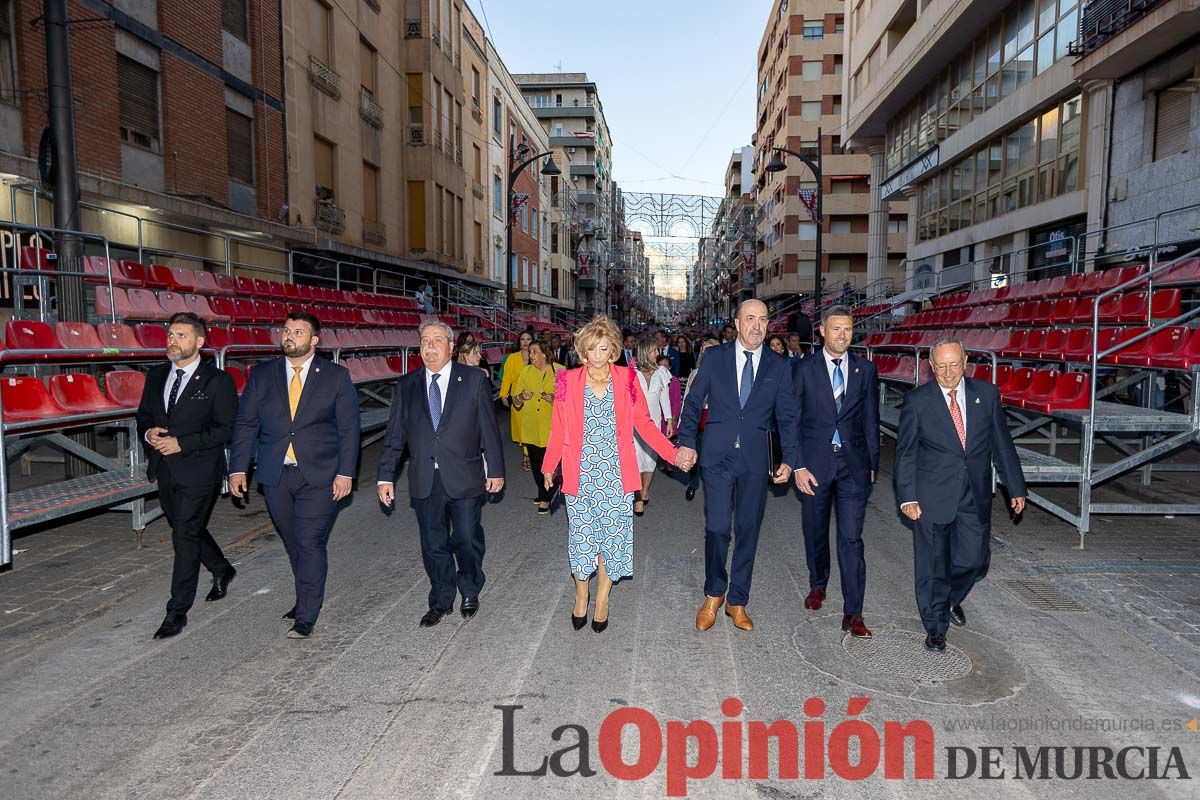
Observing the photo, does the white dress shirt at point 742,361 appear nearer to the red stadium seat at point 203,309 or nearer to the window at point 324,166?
the red stadium seat at point 203,309

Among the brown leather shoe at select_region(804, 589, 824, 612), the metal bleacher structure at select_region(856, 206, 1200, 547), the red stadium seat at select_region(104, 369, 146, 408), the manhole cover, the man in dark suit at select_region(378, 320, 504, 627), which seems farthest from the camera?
the red stadium seat at select_region(104, 369, 146, 408)

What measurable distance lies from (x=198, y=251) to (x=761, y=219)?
→ 188 feet

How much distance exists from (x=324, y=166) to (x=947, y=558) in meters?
21.9

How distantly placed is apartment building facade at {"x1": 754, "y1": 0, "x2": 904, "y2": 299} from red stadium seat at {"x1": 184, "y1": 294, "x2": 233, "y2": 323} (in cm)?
4355

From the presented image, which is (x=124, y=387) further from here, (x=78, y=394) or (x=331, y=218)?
(x=331, y=218)

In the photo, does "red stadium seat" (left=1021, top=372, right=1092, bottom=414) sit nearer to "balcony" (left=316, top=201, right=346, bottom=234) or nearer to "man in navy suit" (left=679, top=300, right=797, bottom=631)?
"man in navy suit" (left=679, top=300, right=797, bottom=631)

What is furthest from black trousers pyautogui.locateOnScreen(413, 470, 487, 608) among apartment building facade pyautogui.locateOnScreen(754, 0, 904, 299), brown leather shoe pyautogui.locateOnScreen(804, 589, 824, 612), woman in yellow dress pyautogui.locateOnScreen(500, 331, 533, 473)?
apartment building facade pyautogui.locateOnScreen(754, 0, 904, 299)

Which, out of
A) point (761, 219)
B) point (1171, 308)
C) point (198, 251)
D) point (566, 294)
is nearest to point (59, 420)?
point (198, 251)

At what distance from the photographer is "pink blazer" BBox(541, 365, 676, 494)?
5.02 m

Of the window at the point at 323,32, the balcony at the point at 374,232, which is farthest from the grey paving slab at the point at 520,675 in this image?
the window at the point at 323,32

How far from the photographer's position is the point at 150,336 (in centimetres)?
1025

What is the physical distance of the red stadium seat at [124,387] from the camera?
8258 millimetres

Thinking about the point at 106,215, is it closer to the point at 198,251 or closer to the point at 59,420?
the point at 198,251

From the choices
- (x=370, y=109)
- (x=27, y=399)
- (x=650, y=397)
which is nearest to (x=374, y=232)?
(x=370, y=109)
